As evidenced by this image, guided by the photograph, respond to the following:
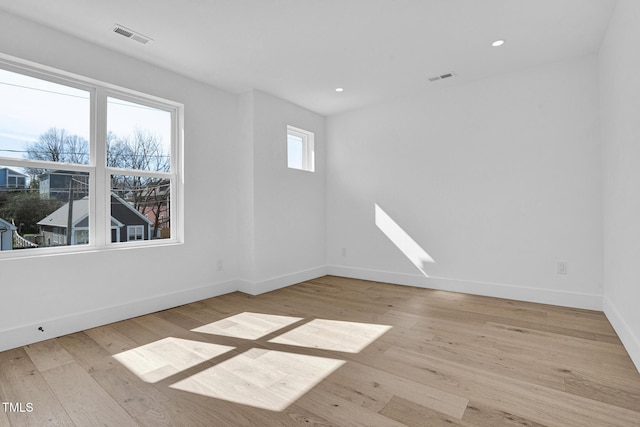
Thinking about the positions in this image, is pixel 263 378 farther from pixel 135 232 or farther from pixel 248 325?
pixel 135 232

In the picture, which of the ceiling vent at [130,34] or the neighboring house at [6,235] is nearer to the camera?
the neighboring house at [6,235]

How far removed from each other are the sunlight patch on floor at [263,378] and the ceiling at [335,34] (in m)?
2.61

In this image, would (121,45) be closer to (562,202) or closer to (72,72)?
(72,72)

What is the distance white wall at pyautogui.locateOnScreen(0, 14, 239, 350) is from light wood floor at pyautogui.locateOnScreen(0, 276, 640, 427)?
21cm

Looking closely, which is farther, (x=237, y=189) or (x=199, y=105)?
(x=237, y=189)

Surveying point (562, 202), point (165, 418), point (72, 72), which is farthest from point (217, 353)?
point (562, 202)

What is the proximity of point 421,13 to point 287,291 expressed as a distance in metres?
3.32

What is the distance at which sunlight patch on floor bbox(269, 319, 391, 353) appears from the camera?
2488 millimetres

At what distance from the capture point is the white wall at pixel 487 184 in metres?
3.32

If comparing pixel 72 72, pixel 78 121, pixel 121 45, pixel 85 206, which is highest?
pixel 121 45

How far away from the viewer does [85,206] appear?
2.95 metres

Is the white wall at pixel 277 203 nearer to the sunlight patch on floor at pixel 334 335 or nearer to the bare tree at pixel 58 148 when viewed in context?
the sunlight patch on floor at pixel 334 335

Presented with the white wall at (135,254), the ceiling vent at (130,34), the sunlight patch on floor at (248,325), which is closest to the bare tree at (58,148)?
the white wall at (135,254)

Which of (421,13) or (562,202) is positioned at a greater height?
(421,13)
